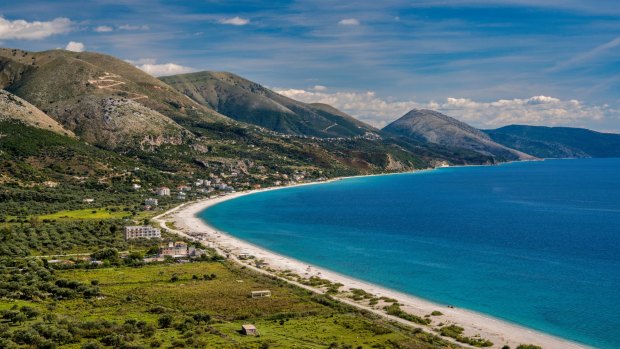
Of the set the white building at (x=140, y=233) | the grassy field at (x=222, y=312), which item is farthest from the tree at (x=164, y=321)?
the white building at (x=140, y=233)

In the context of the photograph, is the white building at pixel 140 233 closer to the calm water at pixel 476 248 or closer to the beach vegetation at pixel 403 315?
the calm water at pixel 476 248

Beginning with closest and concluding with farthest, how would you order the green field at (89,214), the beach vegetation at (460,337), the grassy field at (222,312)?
the grassy field at (222,312)
the beach vegetation at (460,337)
the green field at (89,214)

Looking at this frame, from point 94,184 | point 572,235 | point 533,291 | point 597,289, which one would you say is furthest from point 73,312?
point 94,184

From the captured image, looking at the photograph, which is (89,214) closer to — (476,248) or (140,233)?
(140,233)

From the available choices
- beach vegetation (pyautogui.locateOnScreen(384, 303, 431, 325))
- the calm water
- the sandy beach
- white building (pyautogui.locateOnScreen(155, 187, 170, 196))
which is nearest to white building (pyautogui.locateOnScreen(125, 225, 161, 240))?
the sandy beach

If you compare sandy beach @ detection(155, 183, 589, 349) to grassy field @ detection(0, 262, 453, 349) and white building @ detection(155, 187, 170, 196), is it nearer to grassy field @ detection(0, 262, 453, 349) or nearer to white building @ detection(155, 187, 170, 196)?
grassy field @ detection(0, 262, 453, 349)
